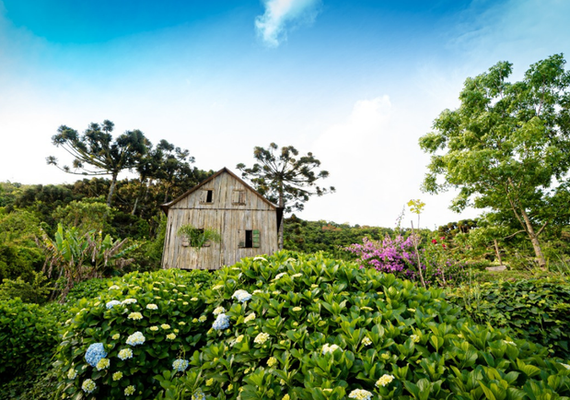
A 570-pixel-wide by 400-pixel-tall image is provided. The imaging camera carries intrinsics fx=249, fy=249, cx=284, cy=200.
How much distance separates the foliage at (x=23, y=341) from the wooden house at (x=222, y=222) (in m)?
9.77

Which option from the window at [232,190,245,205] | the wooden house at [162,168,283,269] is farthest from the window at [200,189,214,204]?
the window at [232,190,245,205]

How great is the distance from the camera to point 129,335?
245cm

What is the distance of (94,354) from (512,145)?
692 inches

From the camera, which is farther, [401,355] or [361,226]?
[361,226]

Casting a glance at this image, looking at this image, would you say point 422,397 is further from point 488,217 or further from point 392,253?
point 488,217

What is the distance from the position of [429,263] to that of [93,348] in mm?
8154

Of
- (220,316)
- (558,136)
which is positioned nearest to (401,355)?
(220,316)

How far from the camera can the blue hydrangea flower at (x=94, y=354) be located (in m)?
2.19

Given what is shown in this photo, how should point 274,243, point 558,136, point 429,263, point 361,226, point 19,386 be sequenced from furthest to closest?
1. point 361,226
2. point 274,243
3. point 558,136
4. point 429,263
5. point 19,386

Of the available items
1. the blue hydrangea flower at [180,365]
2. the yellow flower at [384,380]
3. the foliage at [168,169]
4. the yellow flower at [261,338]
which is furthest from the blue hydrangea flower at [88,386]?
the foliage at [168,169]

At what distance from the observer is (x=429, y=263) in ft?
24.9

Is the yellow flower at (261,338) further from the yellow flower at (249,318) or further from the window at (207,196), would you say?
the window at (207,196)

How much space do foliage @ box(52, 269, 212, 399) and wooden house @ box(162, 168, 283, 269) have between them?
38.8 feet

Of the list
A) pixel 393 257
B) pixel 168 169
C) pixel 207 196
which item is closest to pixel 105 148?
pixel 168 169
